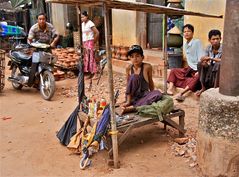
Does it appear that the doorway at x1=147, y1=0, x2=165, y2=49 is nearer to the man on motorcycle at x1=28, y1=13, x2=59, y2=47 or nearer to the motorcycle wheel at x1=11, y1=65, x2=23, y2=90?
the man on motorcycle at x1=28, y1=13, x2=59, y2=47

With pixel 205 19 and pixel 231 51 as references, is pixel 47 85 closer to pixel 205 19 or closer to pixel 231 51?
pixel 205 19

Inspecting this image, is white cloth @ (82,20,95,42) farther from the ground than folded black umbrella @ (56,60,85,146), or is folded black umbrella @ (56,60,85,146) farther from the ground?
white cloth @ (82,20,95,42)

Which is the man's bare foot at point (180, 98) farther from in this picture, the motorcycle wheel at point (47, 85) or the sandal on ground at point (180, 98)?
the motorcycle wheel at point (47, 85)

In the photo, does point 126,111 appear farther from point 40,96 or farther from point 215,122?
point 40,96

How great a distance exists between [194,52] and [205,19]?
82 centimetres

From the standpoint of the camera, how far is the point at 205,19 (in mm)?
6168

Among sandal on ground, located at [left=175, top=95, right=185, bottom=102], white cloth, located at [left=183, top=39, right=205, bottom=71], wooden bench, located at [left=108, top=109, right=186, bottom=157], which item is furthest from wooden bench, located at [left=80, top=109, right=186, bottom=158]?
white cloth, located at [left=183, top=39, right=205, bottom=71]

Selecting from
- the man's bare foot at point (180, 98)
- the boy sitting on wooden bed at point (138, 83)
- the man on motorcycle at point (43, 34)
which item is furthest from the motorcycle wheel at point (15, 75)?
the boy sitting on wooden bed at point (138, 83)

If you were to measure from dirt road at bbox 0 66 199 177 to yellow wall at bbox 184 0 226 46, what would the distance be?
1.54m

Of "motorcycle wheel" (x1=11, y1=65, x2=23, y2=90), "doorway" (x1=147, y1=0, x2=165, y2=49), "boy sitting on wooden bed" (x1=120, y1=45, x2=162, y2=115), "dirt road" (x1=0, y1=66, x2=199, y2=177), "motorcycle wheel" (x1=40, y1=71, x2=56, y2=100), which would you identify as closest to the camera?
"dirt road" (x1=0, y1=66, x2=199, y2=177)

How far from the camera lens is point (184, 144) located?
4.00 metres

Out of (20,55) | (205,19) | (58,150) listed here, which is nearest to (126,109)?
(58,150)

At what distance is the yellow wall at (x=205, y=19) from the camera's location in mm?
5832

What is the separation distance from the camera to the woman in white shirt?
773cm
